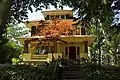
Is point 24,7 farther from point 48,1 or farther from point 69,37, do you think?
point 69,37

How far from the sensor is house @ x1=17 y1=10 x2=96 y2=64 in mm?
29578

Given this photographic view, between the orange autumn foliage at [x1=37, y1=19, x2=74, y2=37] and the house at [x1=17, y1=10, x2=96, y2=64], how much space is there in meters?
0.69

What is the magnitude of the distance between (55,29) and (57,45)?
4248 mm

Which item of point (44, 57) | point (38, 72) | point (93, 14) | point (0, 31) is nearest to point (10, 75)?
point (38, 72)

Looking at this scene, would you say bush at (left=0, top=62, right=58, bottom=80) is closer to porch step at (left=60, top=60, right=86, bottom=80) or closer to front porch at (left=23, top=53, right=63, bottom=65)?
porch step at (left=60, top=60, right=86, bottom=80)

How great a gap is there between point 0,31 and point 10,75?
287cm

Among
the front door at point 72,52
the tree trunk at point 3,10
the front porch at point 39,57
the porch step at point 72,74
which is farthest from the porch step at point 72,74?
the front door at point 72,52

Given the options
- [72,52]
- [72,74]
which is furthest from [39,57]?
[72,74]

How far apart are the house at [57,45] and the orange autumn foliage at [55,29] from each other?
69 cm

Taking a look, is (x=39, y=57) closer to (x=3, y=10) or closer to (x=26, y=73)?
(x=3, y=10)

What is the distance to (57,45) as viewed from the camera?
1238 inches

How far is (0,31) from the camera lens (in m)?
15.1

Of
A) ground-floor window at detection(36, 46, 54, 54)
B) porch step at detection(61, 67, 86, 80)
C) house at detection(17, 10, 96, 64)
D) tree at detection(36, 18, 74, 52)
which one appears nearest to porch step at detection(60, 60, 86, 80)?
porch step at detection(61, 67, 86, 80)

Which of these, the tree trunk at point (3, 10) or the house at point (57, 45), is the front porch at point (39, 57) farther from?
the tree trunk at point (3, 10)
